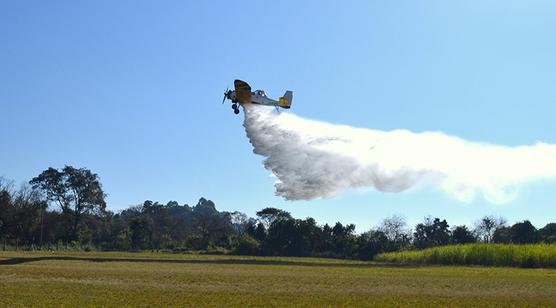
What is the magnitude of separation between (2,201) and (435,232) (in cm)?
8958

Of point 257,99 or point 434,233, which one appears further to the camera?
point 434,233

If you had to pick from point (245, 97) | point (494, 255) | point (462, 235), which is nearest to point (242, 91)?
point (245, 97)

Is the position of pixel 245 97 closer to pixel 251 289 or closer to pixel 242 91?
pixel 242 91

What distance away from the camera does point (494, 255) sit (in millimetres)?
66188

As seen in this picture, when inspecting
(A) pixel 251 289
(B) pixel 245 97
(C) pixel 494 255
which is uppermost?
(B) pixel 245 97

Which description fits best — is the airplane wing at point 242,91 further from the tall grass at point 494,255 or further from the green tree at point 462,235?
the green tree at point 462,235

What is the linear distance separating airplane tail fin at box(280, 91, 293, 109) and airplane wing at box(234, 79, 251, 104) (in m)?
5.96

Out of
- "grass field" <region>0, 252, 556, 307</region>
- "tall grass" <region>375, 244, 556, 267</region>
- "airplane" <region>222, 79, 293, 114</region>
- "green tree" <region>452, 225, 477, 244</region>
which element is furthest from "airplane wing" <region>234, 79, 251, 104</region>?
"green tree" <region>452, 225, 477, 244</region>

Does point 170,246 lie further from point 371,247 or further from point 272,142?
point 272,142

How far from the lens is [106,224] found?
132 meters

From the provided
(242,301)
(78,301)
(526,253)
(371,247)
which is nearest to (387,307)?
(242,301)

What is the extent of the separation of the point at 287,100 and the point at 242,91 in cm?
857

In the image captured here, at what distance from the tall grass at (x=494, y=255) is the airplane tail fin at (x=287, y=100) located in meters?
26.8

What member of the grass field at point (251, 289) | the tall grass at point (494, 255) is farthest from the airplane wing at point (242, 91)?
the tall grass at point (494, 255)
